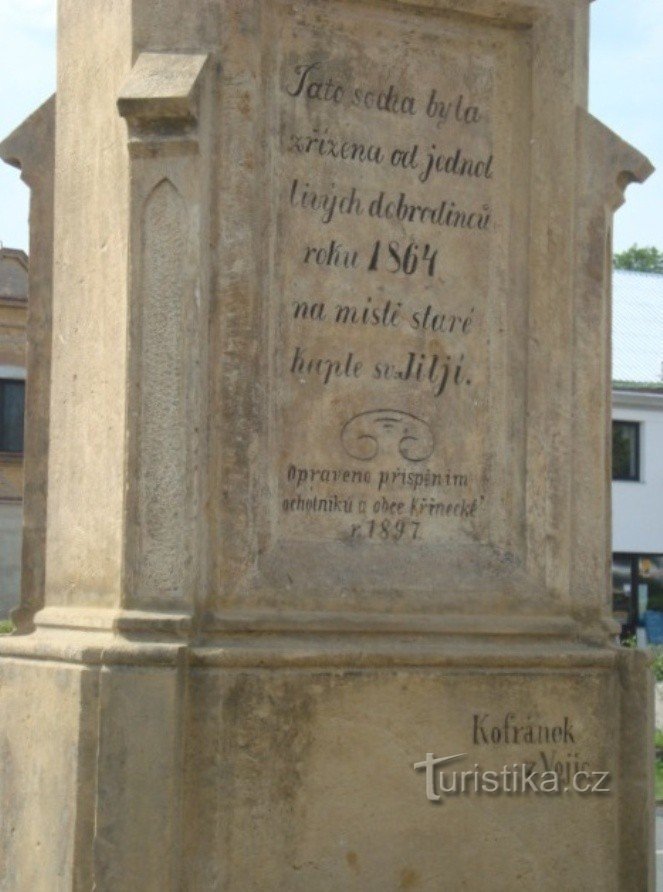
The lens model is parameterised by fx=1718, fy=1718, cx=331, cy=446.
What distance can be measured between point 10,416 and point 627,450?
1555 cm

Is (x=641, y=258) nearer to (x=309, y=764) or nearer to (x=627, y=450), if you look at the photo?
(x=627, y=450)

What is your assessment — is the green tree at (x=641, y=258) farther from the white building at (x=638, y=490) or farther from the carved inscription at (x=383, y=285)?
the carved inscription at (x=383, y=285)

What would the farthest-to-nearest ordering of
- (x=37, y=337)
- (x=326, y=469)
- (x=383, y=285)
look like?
(x=37, y=337)
(x=383, y=285)
(x=326, y=469)

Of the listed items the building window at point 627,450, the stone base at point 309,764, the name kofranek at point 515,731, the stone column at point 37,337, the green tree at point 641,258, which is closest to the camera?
the stone base at point 309,764

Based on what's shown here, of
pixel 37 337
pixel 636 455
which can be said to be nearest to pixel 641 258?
pixel 636 455

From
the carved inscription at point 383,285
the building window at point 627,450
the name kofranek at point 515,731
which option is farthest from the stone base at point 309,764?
the building window at point 627,450

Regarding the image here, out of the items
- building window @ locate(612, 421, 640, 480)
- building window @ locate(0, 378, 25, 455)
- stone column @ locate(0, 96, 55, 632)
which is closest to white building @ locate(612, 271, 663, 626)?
building window @ locate(612, 421, 640, 480)

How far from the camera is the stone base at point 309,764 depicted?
20.0 ft

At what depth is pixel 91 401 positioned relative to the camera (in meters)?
6.65

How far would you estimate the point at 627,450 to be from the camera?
44.0m

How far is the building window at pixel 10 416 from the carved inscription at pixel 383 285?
3445 centimetres

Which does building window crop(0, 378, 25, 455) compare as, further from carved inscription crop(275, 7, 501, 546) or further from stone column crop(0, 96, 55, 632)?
carved inscription crop(275, 7, 501, 546)

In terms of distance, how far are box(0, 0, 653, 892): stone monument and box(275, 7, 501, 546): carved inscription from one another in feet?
0.04

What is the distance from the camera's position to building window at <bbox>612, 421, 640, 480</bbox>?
44000 mm
